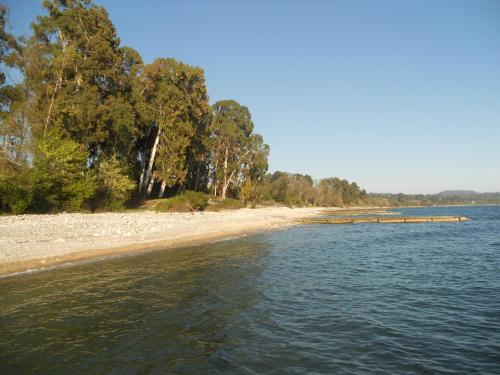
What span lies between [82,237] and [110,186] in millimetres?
16566

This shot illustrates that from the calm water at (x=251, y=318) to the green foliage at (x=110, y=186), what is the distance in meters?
20.0

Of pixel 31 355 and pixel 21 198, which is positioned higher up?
pixel 21 198

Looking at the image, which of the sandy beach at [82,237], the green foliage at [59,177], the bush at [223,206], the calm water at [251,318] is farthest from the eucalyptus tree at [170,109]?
the calm water at [251,318]

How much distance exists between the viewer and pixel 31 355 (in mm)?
7309

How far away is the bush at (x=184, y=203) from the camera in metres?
40.7

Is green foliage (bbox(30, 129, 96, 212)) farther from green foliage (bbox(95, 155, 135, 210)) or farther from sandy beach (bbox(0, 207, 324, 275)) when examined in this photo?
sandy beach (bbox(0, 207, 324, 275))

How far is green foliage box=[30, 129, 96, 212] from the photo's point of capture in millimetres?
27547

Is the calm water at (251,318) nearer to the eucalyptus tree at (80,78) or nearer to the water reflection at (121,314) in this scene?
the water reflection at (121,314)

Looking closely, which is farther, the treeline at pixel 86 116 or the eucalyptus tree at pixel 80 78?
the eucalyptus tree at pixel 80 78

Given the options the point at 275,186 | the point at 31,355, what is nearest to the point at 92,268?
the point at 31,355

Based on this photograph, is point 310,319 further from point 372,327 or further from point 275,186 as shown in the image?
point 275,186

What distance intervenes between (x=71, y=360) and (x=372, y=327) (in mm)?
7012

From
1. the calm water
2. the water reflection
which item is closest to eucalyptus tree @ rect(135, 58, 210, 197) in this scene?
the calm water

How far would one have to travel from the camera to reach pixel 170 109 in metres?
44.0
